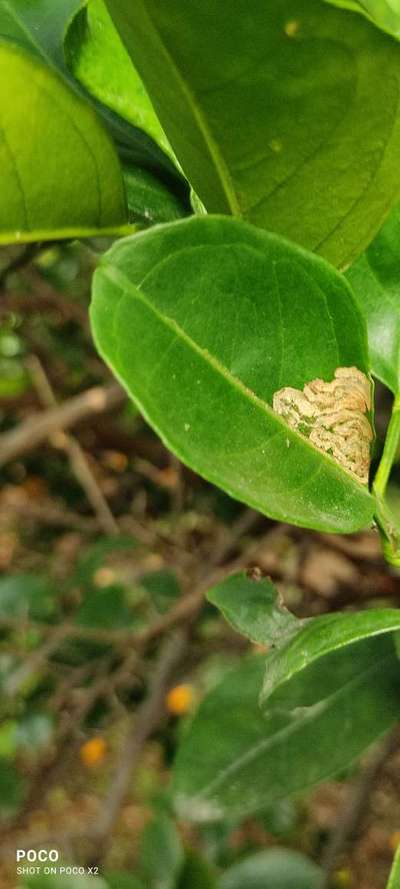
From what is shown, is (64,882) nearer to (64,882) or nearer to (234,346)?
(64,882)

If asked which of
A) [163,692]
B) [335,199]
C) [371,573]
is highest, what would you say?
[335,199]

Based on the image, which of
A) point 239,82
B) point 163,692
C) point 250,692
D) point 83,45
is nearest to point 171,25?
point 239,82

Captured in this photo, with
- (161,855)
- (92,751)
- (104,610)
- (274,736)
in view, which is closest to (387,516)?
(274,736)

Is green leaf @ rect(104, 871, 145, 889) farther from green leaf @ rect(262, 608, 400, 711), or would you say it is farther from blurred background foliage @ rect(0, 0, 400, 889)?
green leaf @ rect(262, 608, 400, 711)

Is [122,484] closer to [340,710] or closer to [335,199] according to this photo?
[340,710]

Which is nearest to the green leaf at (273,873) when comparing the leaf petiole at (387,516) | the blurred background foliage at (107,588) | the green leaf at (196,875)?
the blurred background foliage at (107,588)

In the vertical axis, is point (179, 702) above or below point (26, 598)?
below

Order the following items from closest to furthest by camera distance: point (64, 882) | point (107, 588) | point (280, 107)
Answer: point (280, 107) → point (64, 882) → point (107, 588)
